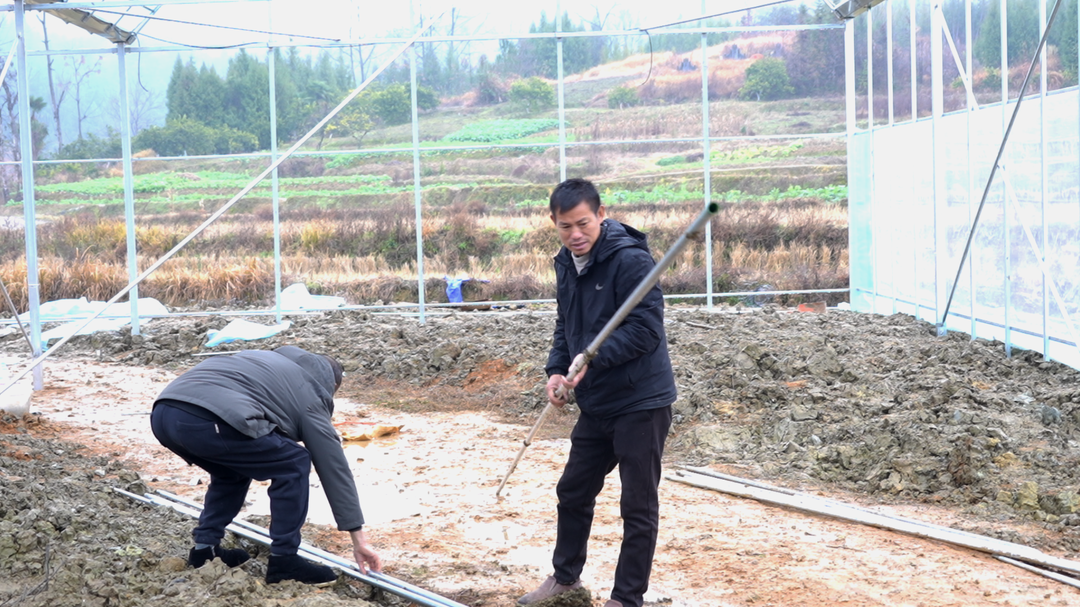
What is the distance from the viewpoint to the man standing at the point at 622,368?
147 inches

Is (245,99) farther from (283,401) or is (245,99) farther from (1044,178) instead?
(283,401)

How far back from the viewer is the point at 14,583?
401 centimetres

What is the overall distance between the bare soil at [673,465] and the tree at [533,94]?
520 inches

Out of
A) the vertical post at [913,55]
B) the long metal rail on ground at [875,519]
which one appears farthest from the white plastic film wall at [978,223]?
the long metal rail on ground at [875,519]

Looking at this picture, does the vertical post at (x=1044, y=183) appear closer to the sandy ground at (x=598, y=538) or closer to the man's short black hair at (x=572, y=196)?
the sandy ground at (x=598, y=538)

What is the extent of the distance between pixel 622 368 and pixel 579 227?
533 mm

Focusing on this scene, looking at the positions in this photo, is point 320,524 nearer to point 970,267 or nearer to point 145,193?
point 970,267

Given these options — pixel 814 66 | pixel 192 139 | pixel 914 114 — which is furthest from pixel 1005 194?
pixel 814 66

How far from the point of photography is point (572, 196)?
375 centimetres

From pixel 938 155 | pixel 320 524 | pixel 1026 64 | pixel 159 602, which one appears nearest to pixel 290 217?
pixel 938 155

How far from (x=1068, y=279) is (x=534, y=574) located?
5.88 meters

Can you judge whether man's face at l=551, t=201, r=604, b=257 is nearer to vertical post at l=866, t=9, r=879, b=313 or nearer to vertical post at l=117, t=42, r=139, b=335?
vertical post at l=117, t=42, r=139, b=335

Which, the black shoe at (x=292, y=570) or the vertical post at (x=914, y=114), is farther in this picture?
the vertical post at (x=914, y=114)

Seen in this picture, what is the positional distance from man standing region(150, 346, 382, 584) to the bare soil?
0.25 metres
